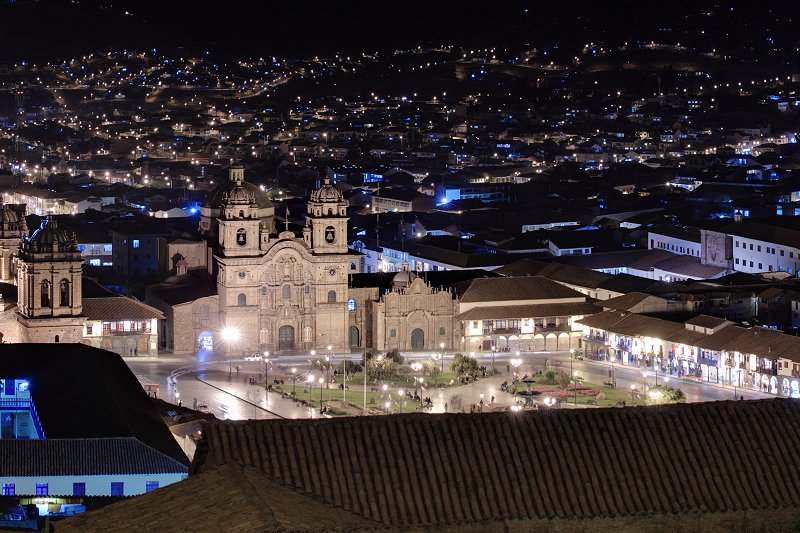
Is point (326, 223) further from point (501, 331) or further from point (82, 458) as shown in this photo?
point (82, 458)

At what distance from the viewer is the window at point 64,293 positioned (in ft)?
224

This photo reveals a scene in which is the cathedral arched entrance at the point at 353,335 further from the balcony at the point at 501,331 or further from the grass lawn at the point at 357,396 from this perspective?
the grass lawn at the point at 357,396

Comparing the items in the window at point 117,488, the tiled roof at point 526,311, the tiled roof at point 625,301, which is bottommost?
the window at point 117,488

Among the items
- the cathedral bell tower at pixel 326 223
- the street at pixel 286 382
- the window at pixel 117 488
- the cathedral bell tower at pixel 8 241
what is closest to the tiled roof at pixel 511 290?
the street at pixel 286 382

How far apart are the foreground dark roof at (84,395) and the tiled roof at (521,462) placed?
54.1 feet

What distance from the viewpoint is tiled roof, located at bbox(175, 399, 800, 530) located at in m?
27.0

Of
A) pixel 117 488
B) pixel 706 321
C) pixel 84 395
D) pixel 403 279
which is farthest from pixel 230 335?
pixel 117 488

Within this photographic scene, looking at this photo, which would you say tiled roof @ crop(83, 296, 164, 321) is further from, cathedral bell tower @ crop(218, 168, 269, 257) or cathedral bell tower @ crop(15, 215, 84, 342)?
cathedral bell tower @ crop(15, 215, 84, 342)

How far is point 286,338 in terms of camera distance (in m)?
77.6

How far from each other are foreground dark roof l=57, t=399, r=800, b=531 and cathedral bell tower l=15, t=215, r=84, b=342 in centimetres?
4046

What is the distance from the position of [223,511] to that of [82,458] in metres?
19.0

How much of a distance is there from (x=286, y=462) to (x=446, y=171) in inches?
4712

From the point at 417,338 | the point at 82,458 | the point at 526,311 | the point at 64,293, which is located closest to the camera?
the point at 82,458

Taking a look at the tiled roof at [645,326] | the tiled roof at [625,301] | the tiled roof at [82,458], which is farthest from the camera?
the tiled roof at [625,301]
